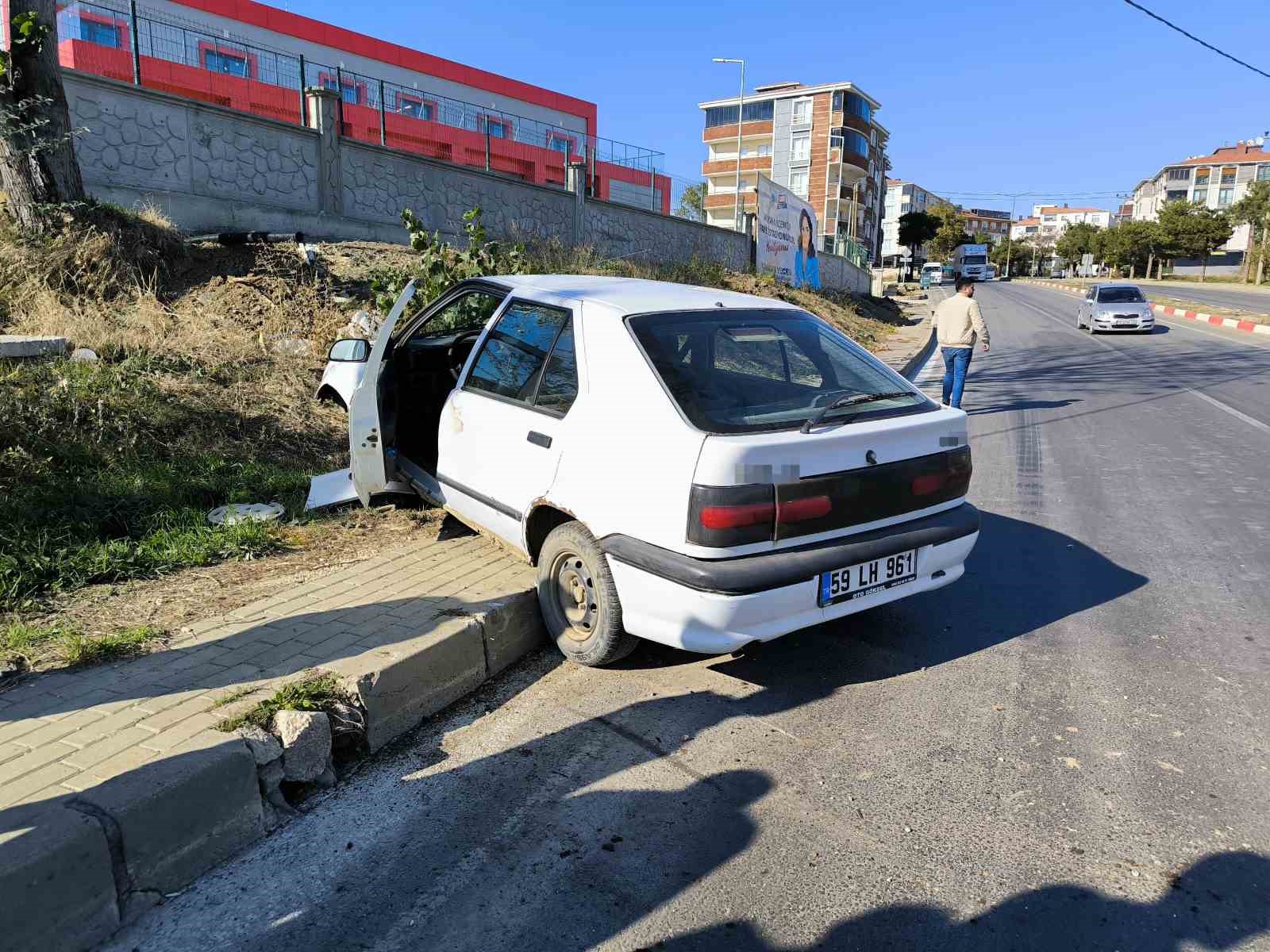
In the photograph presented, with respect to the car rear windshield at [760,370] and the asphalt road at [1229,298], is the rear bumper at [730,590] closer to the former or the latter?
the car rear windshield at [760,370]

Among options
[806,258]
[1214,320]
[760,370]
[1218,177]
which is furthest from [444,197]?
[1218,177]

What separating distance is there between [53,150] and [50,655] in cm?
710

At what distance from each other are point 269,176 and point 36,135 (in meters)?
4.97

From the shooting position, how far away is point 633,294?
422 centimetres

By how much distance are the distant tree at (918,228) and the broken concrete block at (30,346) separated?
297 ft

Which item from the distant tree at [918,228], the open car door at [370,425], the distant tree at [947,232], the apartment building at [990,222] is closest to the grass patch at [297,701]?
the open car door at [370,425]

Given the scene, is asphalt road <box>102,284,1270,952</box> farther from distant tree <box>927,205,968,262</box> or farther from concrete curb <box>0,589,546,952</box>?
distant tree <box>927,205,968,262</box>

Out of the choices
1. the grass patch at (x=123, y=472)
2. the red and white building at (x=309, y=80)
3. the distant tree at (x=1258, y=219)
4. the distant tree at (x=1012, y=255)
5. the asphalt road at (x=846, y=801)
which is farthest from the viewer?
the distant tree at (x=1012, y=255)

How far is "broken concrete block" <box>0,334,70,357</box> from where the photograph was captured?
252 inches

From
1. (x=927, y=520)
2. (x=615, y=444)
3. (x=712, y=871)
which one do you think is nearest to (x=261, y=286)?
(x=615, y=444)

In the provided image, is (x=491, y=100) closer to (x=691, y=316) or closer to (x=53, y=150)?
(x=53, y=150)

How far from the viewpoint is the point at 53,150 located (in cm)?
845

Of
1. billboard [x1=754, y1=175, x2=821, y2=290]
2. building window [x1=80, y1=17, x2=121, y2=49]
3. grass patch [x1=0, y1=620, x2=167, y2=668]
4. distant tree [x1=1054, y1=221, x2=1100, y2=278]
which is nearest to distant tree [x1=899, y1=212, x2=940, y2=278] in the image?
distant tree [x1=1054, y1=221, x2=1100, y2=278]

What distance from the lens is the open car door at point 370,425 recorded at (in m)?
4.78
